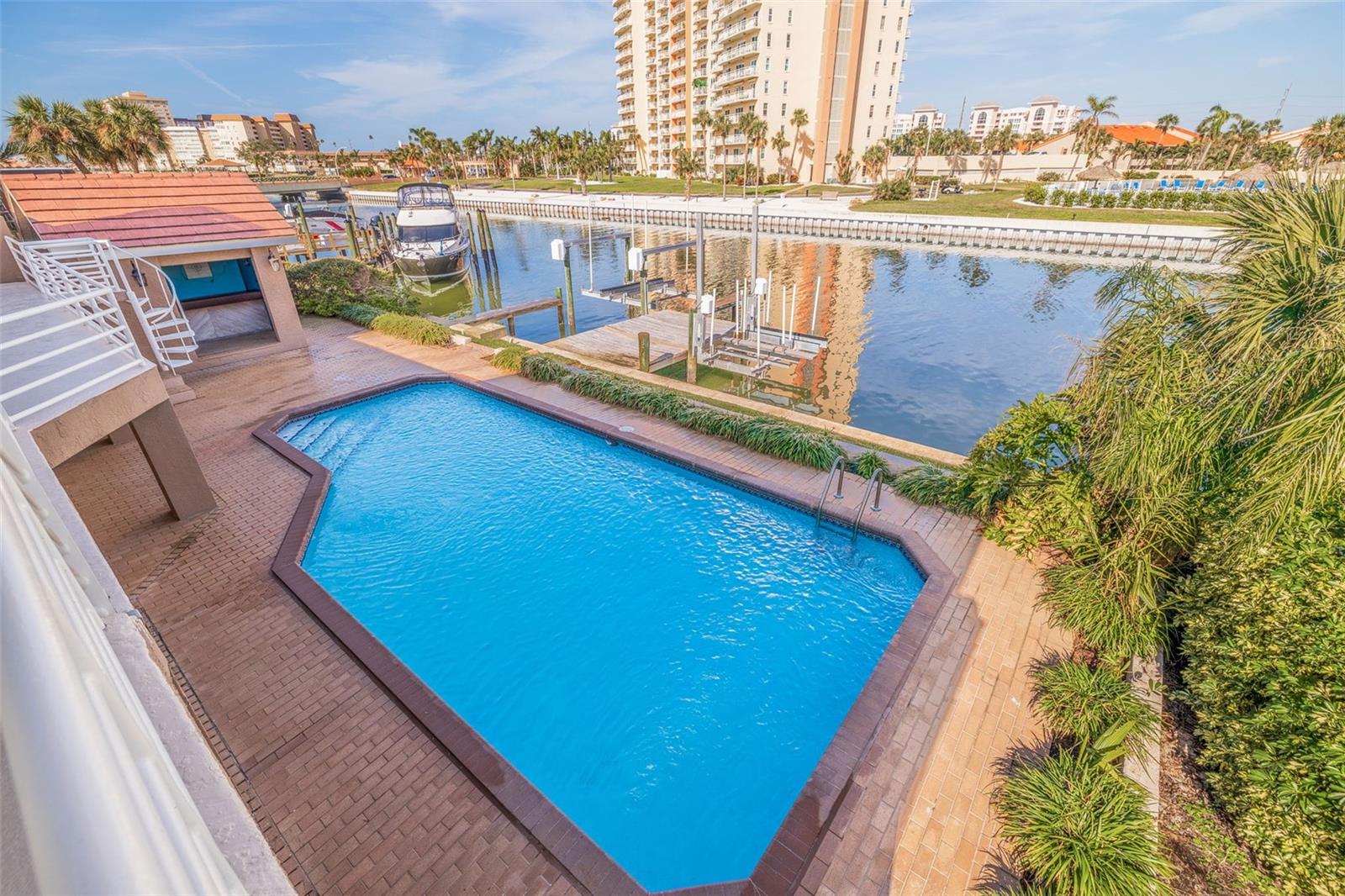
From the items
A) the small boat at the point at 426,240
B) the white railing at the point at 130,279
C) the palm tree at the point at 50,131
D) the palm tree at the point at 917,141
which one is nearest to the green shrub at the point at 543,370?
the white railing at the point at 130,279

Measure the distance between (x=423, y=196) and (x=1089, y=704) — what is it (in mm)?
35775

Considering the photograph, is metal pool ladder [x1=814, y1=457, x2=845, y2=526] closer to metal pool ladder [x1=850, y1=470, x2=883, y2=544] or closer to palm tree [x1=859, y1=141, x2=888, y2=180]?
metal pool ladder [x1=850, y1=470, x2=883, y2=544]

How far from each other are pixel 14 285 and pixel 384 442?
21.8 feet

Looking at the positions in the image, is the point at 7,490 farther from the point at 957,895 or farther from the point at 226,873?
the point at 957,895

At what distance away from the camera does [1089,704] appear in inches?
229

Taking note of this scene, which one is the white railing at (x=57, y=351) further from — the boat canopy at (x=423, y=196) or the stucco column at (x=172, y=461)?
the boat canopy at (x=423, y=196)

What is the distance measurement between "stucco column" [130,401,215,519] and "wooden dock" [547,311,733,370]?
10.2 metres

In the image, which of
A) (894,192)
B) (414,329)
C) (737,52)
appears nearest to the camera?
(414,329)

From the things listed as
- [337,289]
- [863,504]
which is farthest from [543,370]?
[337,289]

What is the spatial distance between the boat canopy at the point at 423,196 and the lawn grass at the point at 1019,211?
32915mm

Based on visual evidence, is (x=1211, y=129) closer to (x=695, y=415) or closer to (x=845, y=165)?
(x=845, y=165)

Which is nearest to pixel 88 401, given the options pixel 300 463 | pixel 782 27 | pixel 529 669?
pixel 300 463

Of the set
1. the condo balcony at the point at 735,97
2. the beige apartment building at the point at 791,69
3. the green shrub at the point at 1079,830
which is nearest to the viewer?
the green shrub at the point at 1079,830

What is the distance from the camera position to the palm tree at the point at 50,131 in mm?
35219
